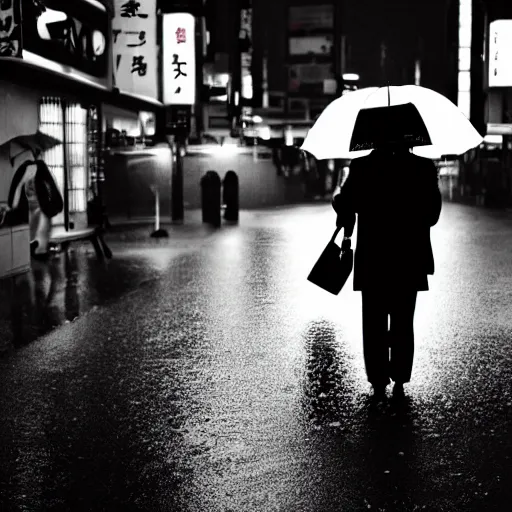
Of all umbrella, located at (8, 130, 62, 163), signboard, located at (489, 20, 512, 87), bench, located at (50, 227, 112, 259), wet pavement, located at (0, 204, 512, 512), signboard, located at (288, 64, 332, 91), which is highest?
signboard, located at (288, 64, 332, 91)

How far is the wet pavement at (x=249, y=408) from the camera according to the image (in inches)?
176

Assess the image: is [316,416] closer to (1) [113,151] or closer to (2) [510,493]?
(2) [510,493]

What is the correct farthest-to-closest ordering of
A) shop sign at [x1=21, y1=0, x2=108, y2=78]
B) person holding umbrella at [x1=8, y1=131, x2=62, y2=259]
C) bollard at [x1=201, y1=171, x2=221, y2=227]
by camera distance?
bollard at [x1=201, y1=171, x2=221, y2=227]
shop sign at [x1=21, y1=0, x2=108, y2=78]
person holding umbrella at [x1=8, y1=131, x2=62, y2=259]

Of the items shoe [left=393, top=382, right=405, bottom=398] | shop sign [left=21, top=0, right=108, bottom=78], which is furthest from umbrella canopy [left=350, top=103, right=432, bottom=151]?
shop sign [left=21, top=0, right=108, bottom=78]

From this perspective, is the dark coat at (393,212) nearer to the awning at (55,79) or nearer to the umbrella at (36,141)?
the awning at (55,79)

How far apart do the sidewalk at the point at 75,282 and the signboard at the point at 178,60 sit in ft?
26.0

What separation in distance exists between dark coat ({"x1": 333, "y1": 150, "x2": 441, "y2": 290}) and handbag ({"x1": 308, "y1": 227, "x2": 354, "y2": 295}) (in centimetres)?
23

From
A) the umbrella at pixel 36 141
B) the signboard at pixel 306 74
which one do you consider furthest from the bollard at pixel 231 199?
the signboard at pixel 306 74

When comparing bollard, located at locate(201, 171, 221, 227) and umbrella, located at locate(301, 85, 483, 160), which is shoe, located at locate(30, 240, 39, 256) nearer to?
umbrella, located at locate(301, 85, 483, 160)

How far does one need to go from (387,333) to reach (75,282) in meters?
7.66

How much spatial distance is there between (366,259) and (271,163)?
41269mm

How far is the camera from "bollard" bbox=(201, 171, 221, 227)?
1022 inches

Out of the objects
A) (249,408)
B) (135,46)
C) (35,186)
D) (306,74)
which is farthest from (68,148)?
(306,74)

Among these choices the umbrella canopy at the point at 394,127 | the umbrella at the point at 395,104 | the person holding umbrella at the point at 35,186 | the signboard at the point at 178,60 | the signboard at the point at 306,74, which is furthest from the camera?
the signboard at the point at 306,74
